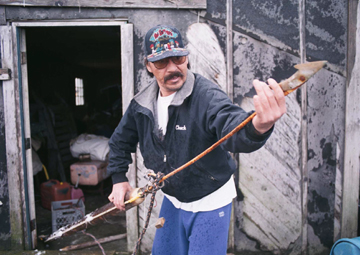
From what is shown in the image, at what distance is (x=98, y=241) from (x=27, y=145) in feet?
5.58

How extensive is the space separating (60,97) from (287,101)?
6.91 meters

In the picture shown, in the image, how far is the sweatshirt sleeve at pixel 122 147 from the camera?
2.35m

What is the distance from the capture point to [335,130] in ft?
11.4

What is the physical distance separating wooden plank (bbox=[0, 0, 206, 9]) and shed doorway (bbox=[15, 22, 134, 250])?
0.22 meters

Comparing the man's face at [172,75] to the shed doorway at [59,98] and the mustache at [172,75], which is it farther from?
the shed doorway at [59,98]

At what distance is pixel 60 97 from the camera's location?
8.33m

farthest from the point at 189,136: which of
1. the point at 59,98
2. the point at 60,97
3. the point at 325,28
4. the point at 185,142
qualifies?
the point at 60,97

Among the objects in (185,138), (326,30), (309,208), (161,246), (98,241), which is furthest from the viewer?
(98,241)

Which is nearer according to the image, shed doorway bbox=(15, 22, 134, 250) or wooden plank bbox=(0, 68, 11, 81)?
wooden plank bbox=(0, 68, 11, 81)

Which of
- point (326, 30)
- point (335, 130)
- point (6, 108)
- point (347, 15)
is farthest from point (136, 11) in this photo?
point (335, 130)

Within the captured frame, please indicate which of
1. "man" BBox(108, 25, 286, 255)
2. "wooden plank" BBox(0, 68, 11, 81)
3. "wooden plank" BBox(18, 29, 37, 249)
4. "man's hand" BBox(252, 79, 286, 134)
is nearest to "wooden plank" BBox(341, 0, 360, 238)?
"man" BBox(108, 25, 286, 255)

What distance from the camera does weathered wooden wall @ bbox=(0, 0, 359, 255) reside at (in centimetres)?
333

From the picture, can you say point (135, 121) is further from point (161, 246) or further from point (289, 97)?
point (289, 97)

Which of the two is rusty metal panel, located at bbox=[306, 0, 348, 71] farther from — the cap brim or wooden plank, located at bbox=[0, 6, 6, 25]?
wooden plank, located at bbox=[0, 6, 6, 25]
